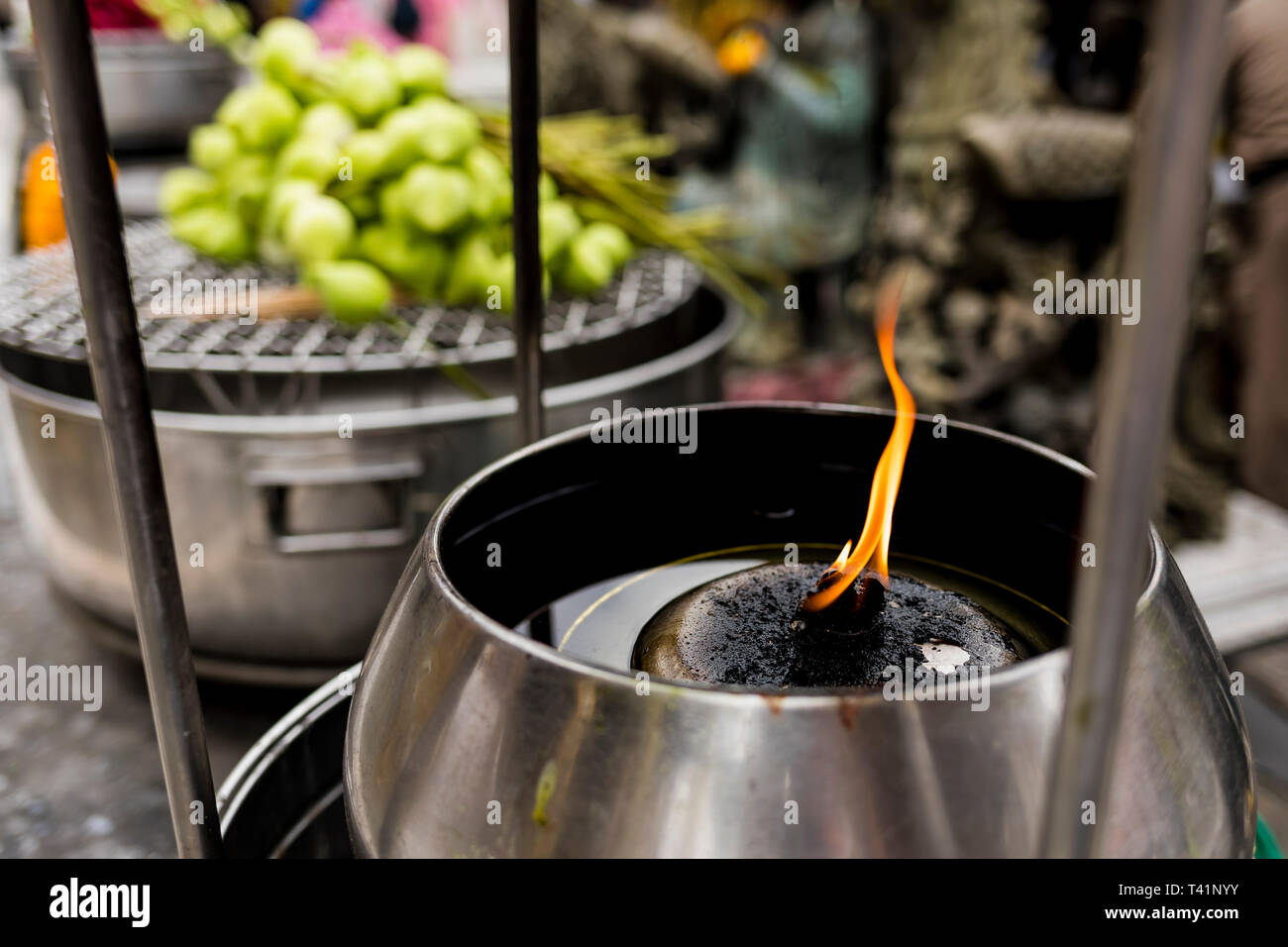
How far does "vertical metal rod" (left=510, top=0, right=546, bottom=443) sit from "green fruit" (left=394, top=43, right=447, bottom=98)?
169 cm

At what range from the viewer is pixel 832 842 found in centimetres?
65

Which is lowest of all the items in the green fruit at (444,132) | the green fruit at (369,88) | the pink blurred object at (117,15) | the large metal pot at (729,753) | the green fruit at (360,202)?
the large metal pot at (729,753)

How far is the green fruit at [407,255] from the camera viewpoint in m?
2.38

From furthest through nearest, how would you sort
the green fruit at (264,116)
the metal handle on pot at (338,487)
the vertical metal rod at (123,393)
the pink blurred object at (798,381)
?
the pink blurred object at (798,381) → the green fruit at (264,116) → the metal handle on pot at (338,487) → the vertical metal rod at (123,393)

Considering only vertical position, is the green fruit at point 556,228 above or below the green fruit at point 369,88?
below

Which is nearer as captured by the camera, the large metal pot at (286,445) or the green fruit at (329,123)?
the large metal pot at (286,445)

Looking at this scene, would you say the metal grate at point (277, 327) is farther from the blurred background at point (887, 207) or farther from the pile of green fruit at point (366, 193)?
the blurred background at point (887, 207)

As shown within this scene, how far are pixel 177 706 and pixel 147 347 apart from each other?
5.24ft

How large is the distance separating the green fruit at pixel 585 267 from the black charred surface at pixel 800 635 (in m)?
1.57

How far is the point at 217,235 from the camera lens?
2584 millimetres

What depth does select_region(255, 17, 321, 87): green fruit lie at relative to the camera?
8.62ft

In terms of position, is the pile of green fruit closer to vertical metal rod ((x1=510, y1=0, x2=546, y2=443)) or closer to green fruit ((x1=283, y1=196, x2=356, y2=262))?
green fruit ((x1=283, y1=196, x2=356, y2=262))
